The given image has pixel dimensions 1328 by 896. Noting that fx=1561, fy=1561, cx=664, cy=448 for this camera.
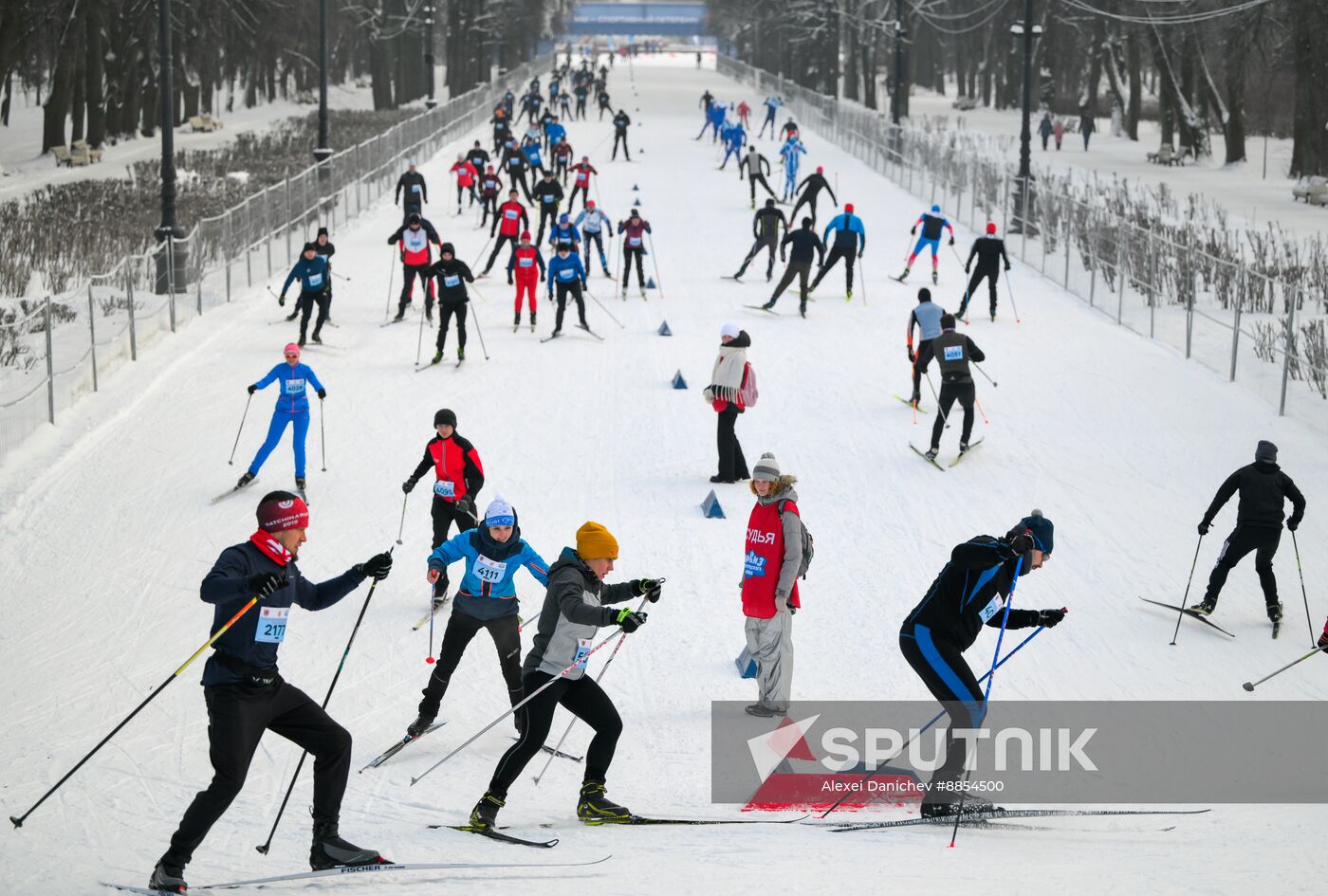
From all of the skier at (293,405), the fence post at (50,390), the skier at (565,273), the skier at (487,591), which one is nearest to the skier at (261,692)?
the skier at (487,591)

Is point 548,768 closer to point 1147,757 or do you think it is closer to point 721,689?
point 721,689

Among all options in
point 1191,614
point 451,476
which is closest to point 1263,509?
point 1191,614

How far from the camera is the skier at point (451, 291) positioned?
18.5 metres

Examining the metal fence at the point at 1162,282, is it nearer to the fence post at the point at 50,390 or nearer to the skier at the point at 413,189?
the skier at the point at 413,189

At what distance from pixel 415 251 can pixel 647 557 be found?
9.85 metres

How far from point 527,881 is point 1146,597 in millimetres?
7181

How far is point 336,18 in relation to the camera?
69938 millimetres

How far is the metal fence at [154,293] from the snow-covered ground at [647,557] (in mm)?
416

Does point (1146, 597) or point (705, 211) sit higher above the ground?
point (705, 211)

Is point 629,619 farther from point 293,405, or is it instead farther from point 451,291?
point 451,291

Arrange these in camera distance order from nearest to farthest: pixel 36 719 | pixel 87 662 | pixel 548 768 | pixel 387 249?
pixel 548 768, pixel 36 719, pixel 87 662, pixel 387 249

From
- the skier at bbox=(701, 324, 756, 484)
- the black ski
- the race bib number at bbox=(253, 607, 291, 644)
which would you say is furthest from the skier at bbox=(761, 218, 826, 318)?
the race bib number at bbox=(253, 607, 291, 644)

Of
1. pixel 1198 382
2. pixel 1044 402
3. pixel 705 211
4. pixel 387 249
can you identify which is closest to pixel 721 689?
pixel 1044 402

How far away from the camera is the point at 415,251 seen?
21.5 metres
